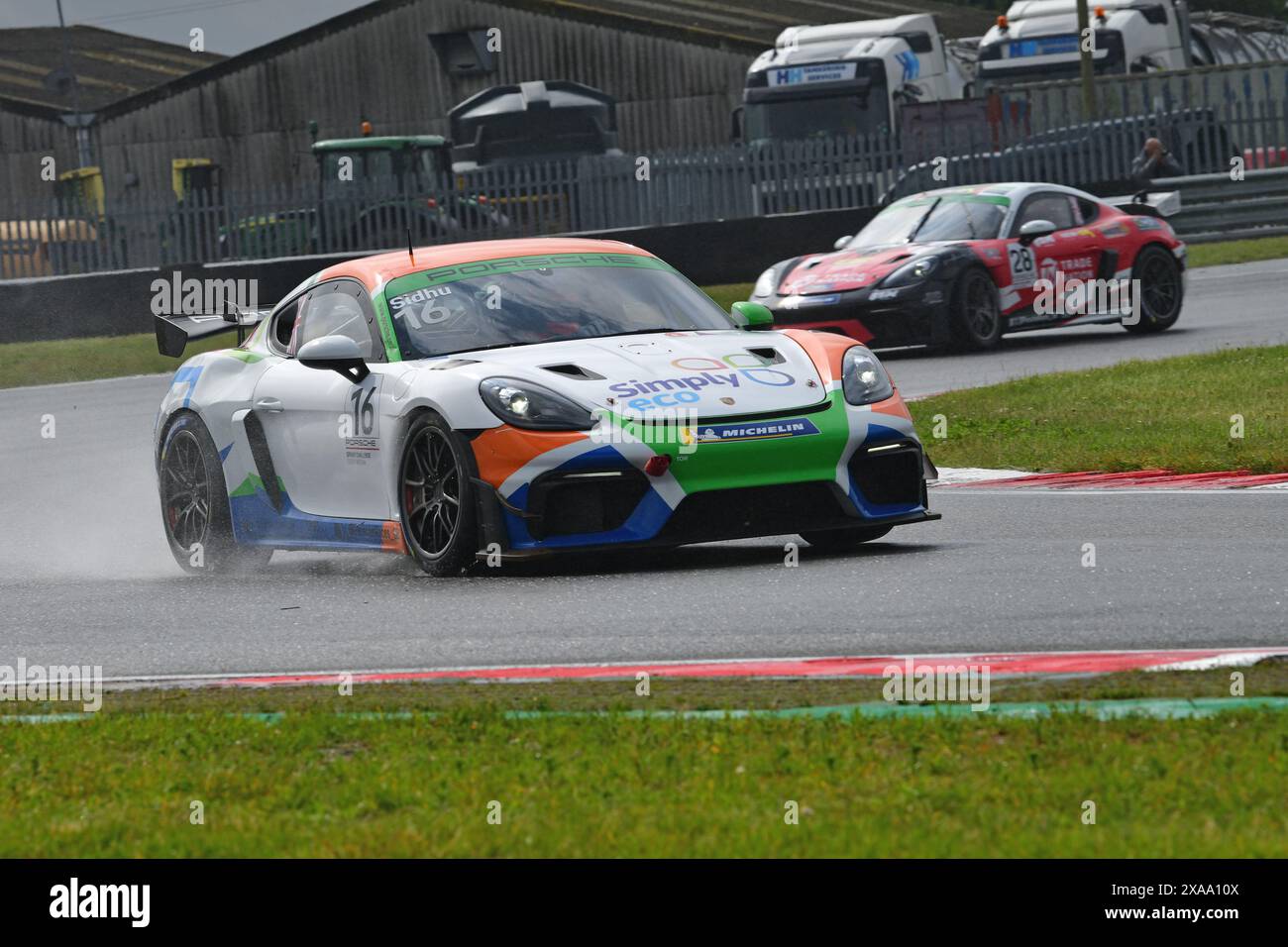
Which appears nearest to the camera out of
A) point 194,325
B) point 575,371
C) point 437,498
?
point 575,371

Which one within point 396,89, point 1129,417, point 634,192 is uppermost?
point 396,89

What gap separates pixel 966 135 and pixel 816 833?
2878cm

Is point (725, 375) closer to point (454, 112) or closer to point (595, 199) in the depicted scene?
point (595, 199)

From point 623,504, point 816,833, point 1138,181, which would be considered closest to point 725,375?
point 623,504

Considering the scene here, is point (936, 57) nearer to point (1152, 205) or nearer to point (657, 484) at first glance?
point (1152, 205)

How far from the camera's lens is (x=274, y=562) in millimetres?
10758

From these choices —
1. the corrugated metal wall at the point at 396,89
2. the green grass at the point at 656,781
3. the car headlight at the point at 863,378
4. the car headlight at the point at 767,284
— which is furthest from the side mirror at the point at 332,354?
Answer: the corrugated metal wall at the point at 396,89

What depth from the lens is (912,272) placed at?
18938 millimetres

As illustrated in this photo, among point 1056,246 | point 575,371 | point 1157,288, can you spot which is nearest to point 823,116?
point 1157,288

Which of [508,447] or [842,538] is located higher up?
[508,447]

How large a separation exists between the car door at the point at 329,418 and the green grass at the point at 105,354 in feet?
47.9

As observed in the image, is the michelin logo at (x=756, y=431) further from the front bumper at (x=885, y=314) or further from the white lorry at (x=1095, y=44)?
the white lorry at (x=1095, y=44)

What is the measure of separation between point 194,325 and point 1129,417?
5782mm

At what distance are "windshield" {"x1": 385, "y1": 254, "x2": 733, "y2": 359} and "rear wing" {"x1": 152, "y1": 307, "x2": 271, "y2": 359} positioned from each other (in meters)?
1.43
